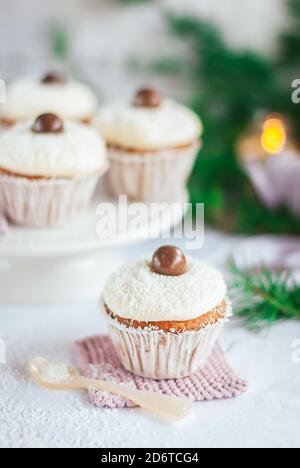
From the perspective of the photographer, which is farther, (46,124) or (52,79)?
(52,79)

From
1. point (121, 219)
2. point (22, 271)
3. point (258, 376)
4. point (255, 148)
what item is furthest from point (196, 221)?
point (258, 376)

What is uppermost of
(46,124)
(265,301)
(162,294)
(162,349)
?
(46,124)

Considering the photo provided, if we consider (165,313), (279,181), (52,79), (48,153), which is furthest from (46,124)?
(279,181)

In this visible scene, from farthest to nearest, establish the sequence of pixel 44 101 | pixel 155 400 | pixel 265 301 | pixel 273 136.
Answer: pixel 273 136 → pixel 44 101 → pixel 265 301 → pixel 155 400

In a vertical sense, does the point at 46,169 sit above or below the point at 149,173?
above

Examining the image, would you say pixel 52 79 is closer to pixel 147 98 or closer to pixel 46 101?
pixel 46 101

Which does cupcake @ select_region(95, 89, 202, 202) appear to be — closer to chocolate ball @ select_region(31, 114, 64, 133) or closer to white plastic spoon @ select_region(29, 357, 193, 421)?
chocolate ball @ select_region(31, 114, 64, 133)

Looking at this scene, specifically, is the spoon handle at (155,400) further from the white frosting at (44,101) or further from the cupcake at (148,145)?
the white frosting at (44,101)

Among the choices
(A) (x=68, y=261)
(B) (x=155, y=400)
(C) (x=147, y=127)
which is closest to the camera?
(B) (x=155, y=400)

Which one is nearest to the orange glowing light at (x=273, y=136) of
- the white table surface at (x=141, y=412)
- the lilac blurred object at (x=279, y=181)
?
the lilac blurred object at (x=279, y=181)

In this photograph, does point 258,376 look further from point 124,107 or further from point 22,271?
point 124,107
